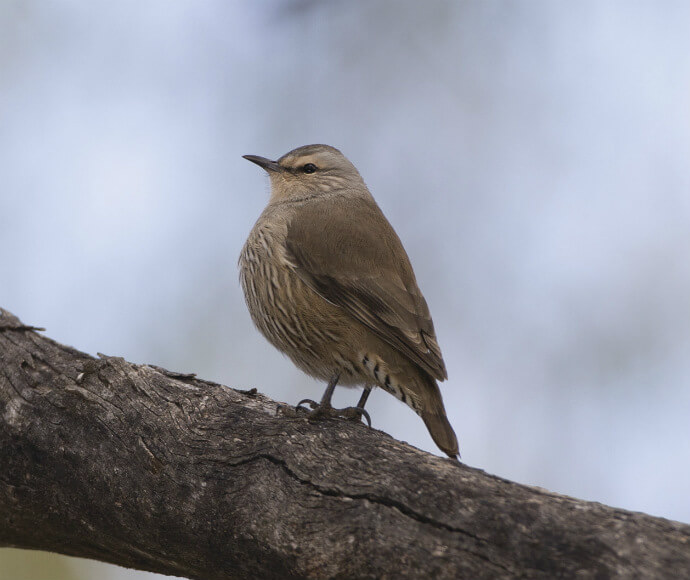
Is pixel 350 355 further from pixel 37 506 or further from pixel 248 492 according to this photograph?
pixel 37 506

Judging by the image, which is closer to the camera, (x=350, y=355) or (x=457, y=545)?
(x=457, y=545)

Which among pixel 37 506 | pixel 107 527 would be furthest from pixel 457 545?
pixel 37 506

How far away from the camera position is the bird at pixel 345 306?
337 centimetres

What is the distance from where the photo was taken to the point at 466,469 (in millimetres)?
2311

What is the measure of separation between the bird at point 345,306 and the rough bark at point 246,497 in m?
0.46

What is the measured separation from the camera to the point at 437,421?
330 centimetres

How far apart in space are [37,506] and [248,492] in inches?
31.4

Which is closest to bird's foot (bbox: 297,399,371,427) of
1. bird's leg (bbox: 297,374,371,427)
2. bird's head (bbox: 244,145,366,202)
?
bird's leg (bbox: 297,374,371,427)

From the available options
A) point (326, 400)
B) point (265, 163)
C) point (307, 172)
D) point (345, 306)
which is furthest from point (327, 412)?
point (265, 163)

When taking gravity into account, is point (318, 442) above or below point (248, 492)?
above

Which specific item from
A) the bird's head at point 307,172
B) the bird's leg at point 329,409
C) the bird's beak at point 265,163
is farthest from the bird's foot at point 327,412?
the bird's beak at point 265,163

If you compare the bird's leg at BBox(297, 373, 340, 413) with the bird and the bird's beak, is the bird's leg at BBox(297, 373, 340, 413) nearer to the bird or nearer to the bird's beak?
the bird

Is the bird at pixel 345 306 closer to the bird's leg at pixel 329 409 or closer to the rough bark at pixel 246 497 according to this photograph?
the bird's leg at pixel 329 409

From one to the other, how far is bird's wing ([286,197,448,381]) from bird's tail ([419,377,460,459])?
134mm
